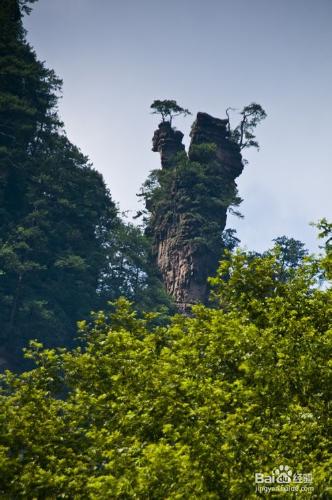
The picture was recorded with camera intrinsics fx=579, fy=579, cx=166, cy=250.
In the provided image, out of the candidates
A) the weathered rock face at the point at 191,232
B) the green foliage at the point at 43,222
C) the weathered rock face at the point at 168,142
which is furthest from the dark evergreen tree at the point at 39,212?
the weathered rock face at the point at 168,142

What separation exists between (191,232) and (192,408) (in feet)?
205

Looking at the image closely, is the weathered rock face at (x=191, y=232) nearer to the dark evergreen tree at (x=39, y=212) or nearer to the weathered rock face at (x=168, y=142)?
the weathered rock face at (x=168, y=142)

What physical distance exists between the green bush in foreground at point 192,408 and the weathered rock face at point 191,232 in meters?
52.4

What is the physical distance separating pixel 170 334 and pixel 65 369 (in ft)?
12.0

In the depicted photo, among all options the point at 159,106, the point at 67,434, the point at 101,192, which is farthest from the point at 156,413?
the point at 159,106

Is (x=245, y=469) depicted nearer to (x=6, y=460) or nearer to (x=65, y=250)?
(x=6, y=460)

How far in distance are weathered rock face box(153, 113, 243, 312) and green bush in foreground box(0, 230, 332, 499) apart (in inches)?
2063

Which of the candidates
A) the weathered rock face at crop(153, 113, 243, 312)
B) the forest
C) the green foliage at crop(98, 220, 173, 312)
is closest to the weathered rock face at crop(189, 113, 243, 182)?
the weathered rock face at crop(153, 113, 243, 312)

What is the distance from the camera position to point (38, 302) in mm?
58625

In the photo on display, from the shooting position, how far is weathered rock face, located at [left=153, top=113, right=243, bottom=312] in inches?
2904

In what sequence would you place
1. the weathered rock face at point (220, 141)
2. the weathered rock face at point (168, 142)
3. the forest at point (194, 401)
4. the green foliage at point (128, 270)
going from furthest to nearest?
1. the weathered rock face at point (168, 142)
2. the weathered rock face at point (220, 141)
3. the green foliage at point (128, 270)
4. the forest at point (194, 401)

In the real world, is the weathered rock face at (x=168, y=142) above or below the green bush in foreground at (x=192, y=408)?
above

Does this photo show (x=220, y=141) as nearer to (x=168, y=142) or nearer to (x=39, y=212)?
(x=168, y=142)

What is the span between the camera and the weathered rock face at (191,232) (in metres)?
73.8
